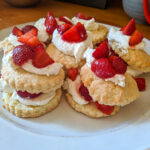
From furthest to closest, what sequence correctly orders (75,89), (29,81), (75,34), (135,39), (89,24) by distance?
(89,24) → (135,39) → (75,34) → (75,89) → (29,81)

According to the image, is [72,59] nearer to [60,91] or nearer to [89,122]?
[60,91]

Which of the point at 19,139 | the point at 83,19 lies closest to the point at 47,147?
the point at 19,139

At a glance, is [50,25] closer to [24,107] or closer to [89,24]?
[89,24]

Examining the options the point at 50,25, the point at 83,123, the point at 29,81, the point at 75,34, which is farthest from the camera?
the point at 50,25

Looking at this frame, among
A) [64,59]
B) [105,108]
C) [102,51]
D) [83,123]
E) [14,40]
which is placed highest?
[102,51]

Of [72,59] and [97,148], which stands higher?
[72,59]

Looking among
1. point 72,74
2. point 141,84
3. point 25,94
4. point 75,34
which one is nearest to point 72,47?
point 75,34
